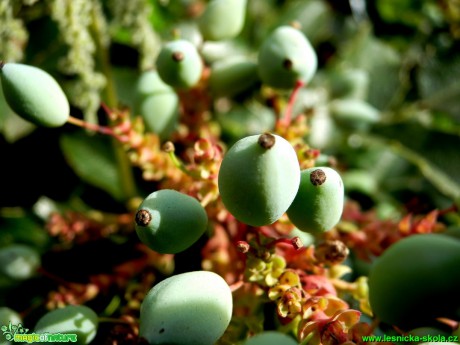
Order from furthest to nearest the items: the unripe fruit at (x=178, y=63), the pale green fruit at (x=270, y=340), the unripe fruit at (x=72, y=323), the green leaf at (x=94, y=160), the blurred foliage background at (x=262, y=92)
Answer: the green leaf at (x=94, y=160) < the blurred foliage background at (x=262, y=92) < the unripe fruit at (x=178, y=63) < the unripe fruit at (x=72, y=323) < the pale green fruit at (x=270, y=340)

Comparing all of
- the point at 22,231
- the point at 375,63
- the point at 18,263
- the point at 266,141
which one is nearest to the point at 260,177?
the point at 266,141

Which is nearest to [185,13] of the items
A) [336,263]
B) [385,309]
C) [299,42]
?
[299,42]

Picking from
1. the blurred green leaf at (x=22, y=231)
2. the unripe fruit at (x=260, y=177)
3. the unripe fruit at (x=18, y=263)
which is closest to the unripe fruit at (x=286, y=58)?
the unripe fruit at (x=260, y=177)

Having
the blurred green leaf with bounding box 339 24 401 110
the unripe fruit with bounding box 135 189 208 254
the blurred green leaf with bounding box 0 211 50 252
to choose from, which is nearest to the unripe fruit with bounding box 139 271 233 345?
the unripe fruit with bounding box 135 189 208 254

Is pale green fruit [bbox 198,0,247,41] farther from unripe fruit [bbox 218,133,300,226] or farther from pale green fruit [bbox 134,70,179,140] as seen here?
unripe fruit [bbox 218,133,300,226]

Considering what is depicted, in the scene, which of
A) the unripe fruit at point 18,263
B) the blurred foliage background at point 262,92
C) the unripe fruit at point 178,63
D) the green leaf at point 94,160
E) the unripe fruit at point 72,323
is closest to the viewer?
the unripe fruit at point 72,323

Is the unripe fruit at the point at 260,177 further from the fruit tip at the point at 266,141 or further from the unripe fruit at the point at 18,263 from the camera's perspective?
the unripe fruit at the point at 18,263
